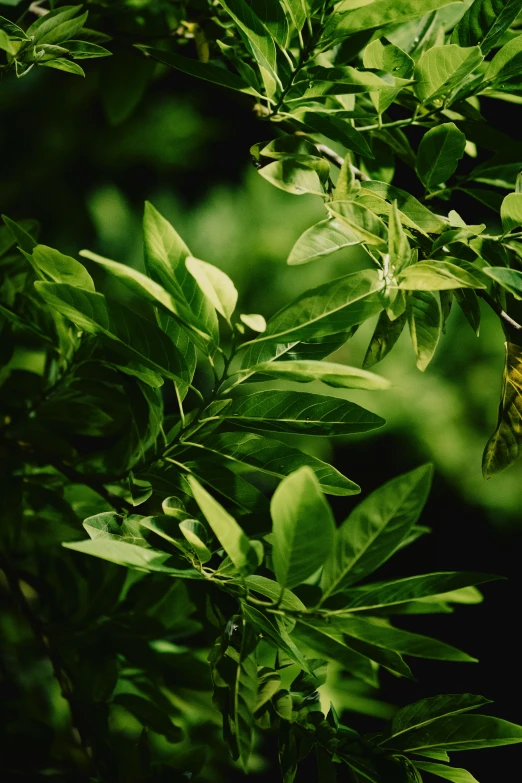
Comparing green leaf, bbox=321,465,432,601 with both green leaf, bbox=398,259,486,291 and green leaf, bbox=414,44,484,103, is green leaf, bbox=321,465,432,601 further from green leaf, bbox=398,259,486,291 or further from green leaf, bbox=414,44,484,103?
green leaf, bbox=414,44,484,103

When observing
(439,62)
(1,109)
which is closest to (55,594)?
(439,62)

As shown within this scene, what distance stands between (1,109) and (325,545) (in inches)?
80.9

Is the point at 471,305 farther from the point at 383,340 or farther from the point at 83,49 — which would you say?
the point at 83,49

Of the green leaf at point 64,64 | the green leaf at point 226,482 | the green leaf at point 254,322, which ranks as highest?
the green leaf at point 64,64

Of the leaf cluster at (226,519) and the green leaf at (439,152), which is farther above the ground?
the green leaf at (439,152)

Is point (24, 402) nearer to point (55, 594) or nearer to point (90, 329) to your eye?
point (55, 594)

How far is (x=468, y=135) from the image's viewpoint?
0.55 meters

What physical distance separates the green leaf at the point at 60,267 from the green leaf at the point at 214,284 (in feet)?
0.26

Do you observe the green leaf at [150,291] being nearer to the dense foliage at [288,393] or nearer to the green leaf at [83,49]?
the dense foliage at [288,393]

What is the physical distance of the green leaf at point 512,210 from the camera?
39 cm

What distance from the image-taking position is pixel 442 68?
420 mm

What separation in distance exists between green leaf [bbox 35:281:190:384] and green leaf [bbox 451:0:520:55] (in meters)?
0.30

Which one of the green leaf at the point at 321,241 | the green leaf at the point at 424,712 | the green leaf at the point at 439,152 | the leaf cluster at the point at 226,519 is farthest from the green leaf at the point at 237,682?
the green leaf at the point at 439,152

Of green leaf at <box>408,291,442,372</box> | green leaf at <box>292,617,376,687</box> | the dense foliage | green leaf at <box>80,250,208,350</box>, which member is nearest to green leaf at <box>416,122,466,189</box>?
the dense foliage
